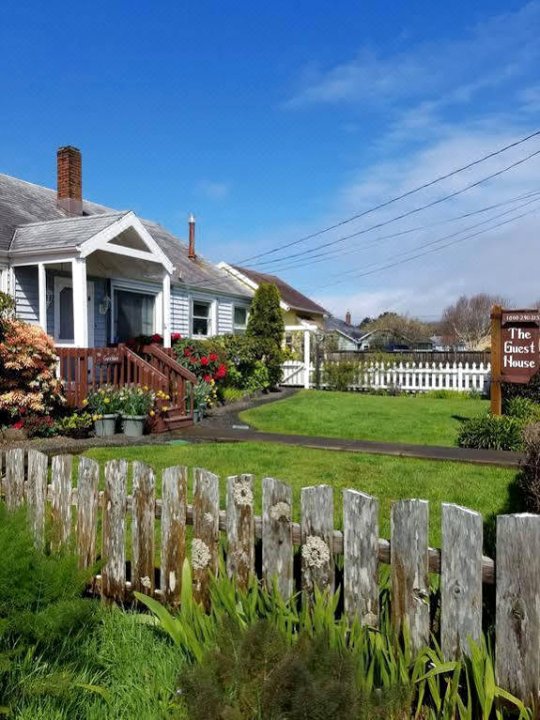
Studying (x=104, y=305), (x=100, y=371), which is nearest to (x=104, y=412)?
(x=100, y=371)

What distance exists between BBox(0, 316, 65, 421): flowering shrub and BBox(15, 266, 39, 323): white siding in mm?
2832

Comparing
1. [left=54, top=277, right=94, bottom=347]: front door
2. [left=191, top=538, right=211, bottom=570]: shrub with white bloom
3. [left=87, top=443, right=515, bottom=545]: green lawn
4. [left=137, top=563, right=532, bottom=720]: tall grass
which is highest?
[left=54, top=277, right=94, bottom=347]: front door

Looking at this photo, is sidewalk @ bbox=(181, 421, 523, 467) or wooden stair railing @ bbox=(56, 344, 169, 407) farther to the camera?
wooden stair railing @ bbox=(56, 344, 169, 407)

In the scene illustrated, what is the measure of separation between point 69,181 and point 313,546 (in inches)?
671

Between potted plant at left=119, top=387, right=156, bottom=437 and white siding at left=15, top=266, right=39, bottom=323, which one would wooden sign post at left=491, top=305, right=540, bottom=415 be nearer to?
potted plant at left=119, top=387, right=156, bottom=437

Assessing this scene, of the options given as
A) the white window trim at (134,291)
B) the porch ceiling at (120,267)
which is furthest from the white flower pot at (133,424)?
the white window trim at (134,291)

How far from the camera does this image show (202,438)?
31.4 feet

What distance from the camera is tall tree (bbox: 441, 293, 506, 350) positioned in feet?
212

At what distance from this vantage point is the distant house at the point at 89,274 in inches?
474

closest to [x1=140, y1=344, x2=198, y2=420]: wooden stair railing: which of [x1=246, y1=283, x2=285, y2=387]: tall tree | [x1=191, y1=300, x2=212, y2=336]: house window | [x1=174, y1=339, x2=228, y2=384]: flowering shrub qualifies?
[x1=174, y1=339, x2=228, y2=384]: flowering shrub

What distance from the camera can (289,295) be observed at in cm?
3200

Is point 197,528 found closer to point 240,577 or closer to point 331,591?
point 240,577

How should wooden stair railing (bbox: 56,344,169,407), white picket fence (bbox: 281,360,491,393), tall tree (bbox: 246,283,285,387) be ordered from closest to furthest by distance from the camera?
wooden stair railing (bbox: 56,344,169,407), tall tree (bbox: 246,283,285,387), white picket fence (bbox: 281,360,491,393)

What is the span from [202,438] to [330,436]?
2.22 m
